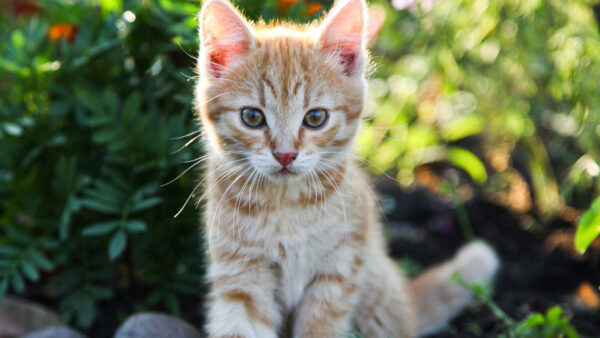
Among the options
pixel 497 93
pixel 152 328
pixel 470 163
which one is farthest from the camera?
pixel 470 163

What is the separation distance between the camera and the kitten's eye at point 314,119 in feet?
6.39

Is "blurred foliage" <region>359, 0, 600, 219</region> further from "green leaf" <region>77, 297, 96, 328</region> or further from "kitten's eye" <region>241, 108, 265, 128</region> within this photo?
"green leaf" <region>77, 297, 96, 328</region>

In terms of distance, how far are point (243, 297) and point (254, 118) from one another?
605mm

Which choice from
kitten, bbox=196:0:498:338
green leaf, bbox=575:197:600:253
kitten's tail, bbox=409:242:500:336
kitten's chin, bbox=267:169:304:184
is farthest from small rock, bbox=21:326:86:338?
green leaf, bbox=575:197:600:253

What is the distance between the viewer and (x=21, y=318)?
2.64 metres

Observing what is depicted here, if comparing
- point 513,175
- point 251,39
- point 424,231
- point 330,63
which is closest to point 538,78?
point 513,175

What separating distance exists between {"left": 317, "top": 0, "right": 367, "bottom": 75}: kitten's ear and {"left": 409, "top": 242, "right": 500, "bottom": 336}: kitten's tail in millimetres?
1087

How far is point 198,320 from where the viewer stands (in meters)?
2.76

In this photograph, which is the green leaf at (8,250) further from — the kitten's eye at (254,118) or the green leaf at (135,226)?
the kitten's eye at (254,118)

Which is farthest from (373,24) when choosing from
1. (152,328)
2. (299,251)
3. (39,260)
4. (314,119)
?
(39,260)

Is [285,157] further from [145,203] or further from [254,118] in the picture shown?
[145,203]

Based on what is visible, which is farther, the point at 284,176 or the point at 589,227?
the point at 284,176

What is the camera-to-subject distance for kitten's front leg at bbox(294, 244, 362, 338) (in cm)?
206

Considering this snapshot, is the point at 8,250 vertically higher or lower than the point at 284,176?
lower
